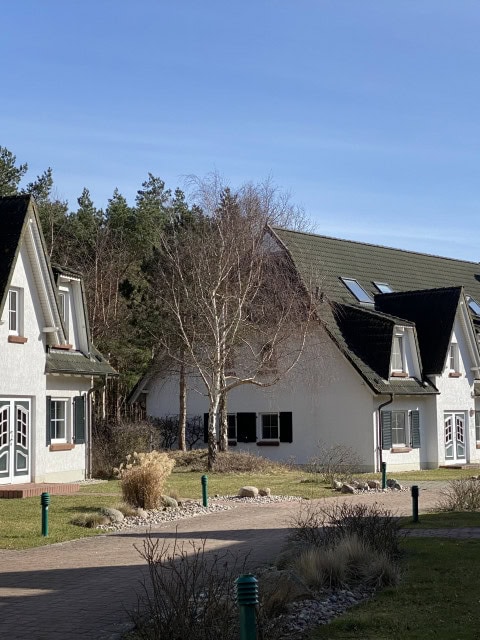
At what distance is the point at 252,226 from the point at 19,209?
10.4 meters

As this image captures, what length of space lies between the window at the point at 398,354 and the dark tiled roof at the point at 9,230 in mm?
16399

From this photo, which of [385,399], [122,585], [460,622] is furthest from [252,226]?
[460,622]

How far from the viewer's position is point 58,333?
1078 inches

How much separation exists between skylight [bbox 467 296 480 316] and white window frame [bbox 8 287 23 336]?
24757mm

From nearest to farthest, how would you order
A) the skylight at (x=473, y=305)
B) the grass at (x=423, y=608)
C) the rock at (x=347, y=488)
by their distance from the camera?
1. the grass at (x=423, y=608)
2. the rock at (x=347, y=488)
3. the skylight at (x=473, y=305)

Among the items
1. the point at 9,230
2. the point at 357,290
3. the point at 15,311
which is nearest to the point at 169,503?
the point at 15,311

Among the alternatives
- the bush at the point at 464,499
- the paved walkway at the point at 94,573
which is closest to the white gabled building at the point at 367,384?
the bush at the point at 464,499

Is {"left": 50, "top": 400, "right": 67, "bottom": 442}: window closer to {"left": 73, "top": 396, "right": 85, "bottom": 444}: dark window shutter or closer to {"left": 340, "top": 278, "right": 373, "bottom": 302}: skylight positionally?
{"left": 73, "top": 396, "right": 85, "bottom": 444}: dark window shutter

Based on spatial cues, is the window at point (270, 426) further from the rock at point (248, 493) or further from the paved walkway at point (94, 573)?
the paved walkway at point (94, 573)

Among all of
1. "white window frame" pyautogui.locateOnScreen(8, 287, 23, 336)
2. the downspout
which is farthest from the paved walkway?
the downspout

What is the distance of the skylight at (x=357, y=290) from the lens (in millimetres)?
40500

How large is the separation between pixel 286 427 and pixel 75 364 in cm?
1175

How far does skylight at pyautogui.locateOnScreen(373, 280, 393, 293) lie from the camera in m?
42.8

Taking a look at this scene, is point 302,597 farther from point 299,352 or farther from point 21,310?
point 299,352
